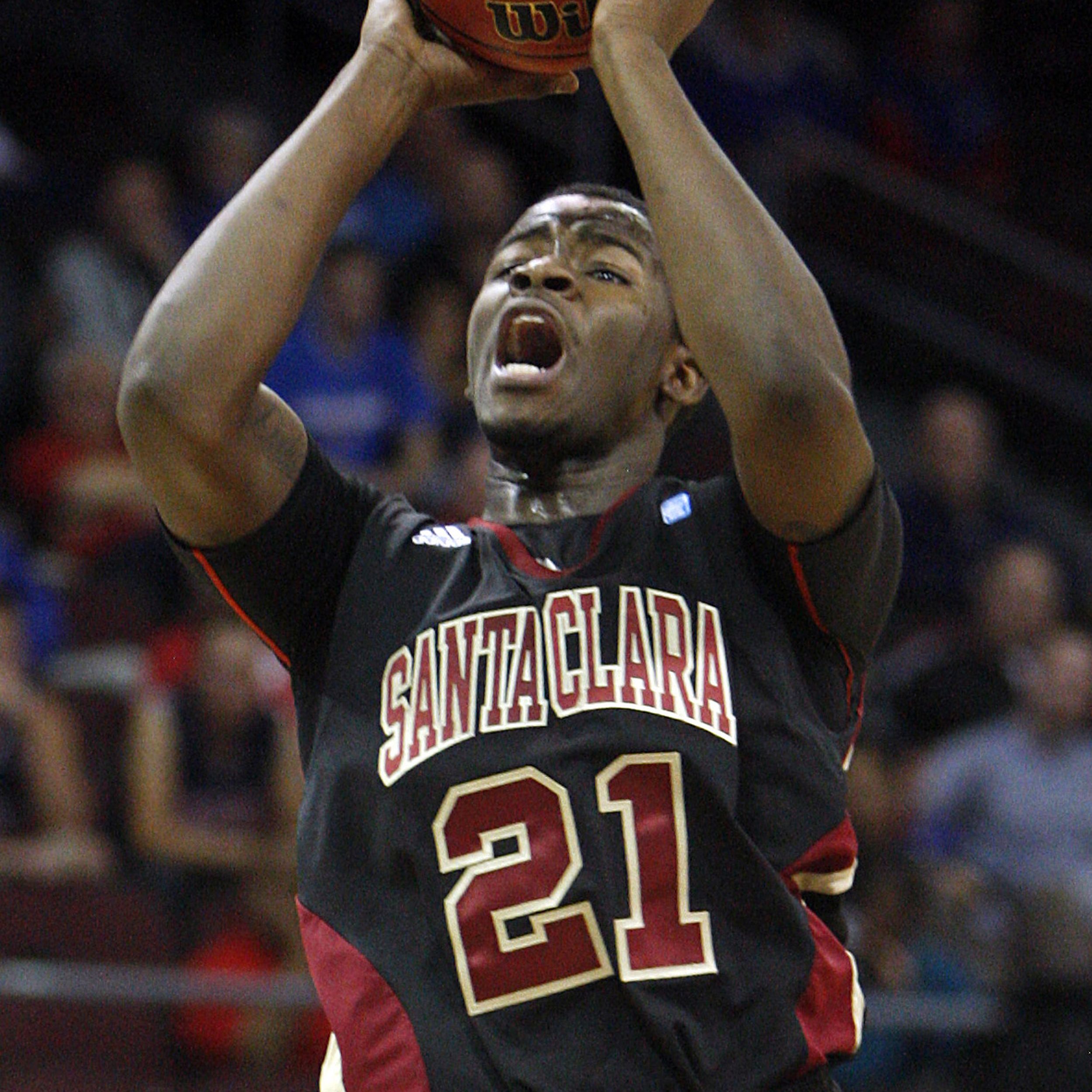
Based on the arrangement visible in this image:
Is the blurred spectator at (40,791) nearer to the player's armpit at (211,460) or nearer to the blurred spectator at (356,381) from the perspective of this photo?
the blurred spectator at (356,381)

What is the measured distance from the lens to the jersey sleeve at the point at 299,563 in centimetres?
225

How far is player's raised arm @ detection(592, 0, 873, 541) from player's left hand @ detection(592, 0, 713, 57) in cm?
4

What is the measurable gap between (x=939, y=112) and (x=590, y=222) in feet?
24.0

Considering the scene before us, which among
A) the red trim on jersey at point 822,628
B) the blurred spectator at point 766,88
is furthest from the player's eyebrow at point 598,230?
the blurred spectator at point 766,88

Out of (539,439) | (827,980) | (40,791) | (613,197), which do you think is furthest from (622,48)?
(40,791)

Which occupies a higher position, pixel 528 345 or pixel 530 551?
pixel 528 345

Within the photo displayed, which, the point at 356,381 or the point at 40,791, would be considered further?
the point at 356,381

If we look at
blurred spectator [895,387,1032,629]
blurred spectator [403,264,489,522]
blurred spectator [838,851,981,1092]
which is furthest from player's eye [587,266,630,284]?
blurred spectator [895,387,1032,629]

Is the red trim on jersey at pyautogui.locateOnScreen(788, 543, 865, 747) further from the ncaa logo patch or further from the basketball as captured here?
the basketball

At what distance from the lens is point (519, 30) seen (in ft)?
7.80

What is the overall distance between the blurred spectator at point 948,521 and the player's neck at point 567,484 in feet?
15.4

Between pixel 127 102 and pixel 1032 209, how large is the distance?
4255 millimetres

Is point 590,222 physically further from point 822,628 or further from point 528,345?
point 822,628

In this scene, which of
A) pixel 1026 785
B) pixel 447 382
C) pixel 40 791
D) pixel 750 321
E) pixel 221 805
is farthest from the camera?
pixel 447 382
